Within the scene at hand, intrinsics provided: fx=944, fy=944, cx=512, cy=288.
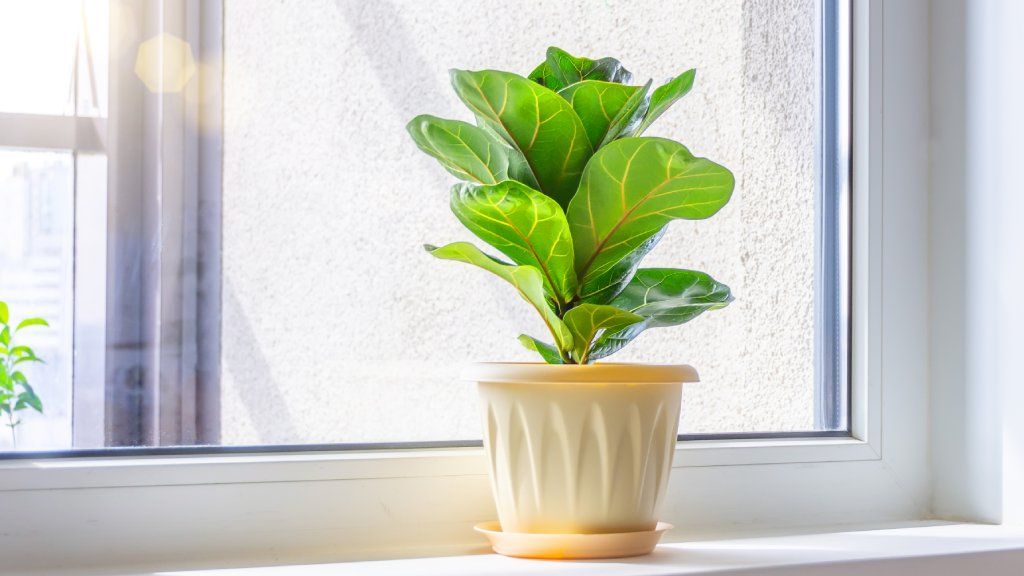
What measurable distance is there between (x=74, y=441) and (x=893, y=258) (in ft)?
2.89

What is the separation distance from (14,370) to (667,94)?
0.62 meters

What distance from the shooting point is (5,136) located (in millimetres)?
836

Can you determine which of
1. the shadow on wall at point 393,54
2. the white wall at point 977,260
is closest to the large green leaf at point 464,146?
the shadow on wall at point 393,54

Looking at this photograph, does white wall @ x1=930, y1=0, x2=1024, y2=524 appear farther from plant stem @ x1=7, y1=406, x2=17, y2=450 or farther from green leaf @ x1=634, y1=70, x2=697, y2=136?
plant stem @ x1=7, y1=406, x2=17, y2=450

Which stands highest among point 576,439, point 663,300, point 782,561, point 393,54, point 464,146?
point 393,54

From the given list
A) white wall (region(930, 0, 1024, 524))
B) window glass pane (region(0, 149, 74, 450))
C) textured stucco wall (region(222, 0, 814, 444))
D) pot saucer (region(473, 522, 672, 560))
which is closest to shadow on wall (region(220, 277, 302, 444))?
textured stucco wall (region(222, 0, 814, 444))

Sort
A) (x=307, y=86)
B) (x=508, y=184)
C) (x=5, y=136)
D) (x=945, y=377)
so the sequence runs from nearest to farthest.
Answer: (x=508, y=184) < (x=5, y=136) < (x=307, y=86) < (x=945, y=377)

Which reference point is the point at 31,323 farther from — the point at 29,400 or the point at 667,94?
the point at 667,94

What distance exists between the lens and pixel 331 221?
37.7 inches

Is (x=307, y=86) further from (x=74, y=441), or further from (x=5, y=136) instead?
(x=74, y=441)

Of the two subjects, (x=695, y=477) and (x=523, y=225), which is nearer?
(x=523, y=225)

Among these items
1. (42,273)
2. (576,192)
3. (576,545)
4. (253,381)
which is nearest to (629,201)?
(576,192)

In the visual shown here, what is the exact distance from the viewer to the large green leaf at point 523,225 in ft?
→ 2.39

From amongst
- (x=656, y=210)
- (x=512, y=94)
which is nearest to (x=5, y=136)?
(x=512, y=94)
